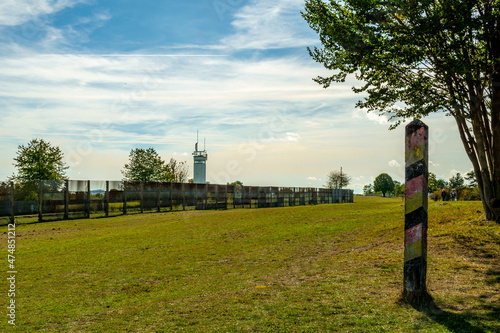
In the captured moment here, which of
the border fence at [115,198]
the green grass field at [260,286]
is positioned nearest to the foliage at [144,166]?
the border fence at [115,198]

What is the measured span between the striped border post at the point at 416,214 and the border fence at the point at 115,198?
22905 millimetres

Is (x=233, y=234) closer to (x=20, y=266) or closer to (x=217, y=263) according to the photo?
(x=217, y=263)

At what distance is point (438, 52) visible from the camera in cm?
1080

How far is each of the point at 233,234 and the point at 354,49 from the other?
24.1ft

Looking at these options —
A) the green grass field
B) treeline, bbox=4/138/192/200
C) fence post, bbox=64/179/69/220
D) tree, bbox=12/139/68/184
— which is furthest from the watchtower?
the green grass field

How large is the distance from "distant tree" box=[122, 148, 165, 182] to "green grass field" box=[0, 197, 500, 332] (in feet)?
205

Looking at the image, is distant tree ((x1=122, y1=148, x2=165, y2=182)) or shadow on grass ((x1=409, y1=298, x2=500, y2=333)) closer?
shadow on grass ((x1=409, y1=298, x2=500, y2=333))

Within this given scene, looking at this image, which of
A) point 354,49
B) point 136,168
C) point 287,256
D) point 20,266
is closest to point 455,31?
point 354,49

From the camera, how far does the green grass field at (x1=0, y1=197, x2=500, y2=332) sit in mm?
4695

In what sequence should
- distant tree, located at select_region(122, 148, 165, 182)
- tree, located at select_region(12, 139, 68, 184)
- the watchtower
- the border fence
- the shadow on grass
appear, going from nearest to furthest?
the shadow on grass
the border fence
tree, located at select_region(12, 139, 68, 184)
distant tree, located at select_region(122, 148, 165, 182)
the watchtower

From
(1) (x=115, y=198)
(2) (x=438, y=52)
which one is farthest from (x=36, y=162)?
(2) (x=438, y=52)

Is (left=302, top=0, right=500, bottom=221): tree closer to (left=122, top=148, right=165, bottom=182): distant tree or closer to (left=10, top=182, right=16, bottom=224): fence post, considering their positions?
(left=10, top=182, right=16, bottom=224): fence post

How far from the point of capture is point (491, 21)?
33.8 ft

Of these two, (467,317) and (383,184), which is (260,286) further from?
(383,184)
